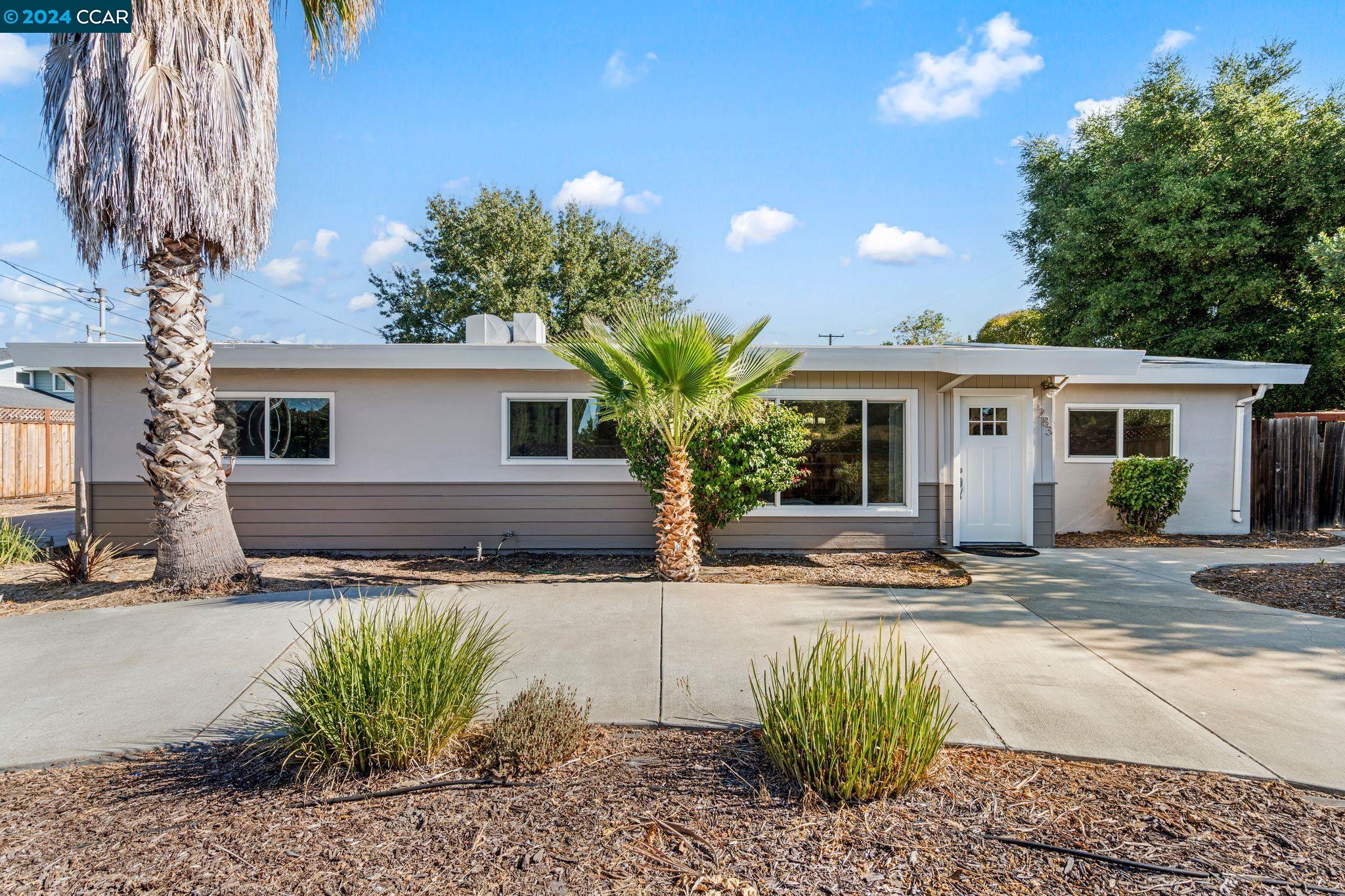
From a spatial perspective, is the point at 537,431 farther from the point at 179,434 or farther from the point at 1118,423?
the point at 1118,423

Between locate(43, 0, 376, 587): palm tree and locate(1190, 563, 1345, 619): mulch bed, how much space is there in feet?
32.5

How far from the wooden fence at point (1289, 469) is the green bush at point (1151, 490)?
1708mm

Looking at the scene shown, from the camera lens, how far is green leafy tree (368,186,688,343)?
2544 cm

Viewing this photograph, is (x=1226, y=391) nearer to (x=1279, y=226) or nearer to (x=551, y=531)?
(x=1279, y=226)

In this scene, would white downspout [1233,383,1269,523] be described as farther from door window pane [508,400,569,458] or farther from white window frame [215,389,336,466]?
white window frame [215,389,336,466]

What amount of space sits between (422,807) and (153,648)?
357 centimetres

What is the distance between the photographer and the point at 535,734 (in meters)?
3.21

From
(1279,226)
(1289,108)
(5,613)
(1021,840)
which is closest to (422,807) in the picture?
(1021,840)

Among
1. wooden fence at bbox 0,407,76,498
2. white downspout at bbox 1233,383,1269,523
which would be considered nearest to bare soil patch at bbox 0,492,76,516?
wooden fence at bbox 0,407,76,498

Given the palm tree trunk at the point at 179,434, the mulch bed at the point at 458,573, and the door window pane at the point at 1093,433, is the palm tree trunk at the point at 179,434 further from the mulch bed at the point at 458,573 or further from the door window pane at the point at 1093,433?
the door window pane at the point at 1093,433

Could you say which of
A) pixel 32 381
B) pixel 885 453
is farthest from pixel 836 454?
pixel 32 381

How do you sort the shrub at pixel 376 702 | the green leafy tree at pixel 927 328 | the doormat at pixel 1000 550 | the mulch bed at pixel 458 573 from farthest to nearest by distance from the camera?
the green leafy tree at pixel 927 328, the doormat at pixel 1000 550, the mulch bed at pixel 458 573, the shrub at pixel 376 702

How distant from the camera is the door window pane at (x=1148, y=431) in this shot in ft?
35.4

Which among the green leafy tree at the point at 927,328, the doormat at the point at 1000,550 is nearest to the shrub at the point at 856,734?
the doormat at the point at 1000,550
